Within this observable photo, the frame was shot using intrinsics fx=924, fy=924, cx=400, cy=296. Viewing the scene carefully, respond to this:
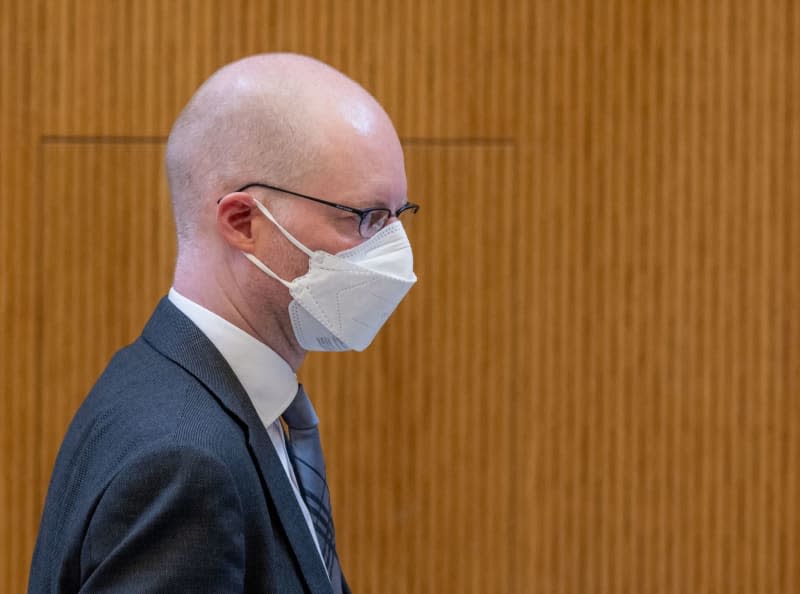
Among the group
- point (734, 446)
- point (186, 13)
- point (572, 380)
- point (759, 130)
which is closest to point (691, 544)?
point (734, 446)

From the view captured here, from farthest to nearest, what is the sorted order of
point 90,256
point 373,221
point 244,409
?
1. point 90,256
2. point 373,221
3. point 244,409

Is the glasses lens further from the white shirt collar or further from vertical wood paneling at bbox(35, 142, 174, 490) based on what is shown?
vertical wood paneling at bbox(35, 142, 174, 490)

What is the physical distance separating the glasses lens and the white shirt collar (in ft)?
0.59

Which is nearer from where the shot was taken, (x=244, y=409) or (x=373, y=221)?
(x=244, y=409)

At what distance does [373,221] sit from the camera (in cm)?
109

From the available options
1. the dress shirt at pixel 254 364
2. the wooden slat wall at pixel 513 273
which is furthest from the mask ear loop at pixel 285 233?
the wooden slat wall at pixel 513 273

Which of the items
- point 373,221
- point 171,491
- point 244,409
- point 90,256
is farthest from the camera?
point 90,256

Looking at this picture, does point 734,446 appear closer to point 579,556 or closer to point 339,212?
point 579,556

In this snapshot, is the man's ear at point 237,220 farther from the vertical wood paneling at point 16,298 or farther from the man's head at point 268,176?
the vertical wood paneling at point 16,298

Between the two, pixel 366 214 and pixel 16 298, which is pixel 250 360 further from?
pixel 16 298

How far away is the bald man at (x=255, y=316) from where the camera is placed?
86cm

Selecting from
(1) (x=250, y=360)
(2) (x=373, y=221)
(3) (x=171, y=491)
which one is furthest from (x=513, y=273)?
(3) (x=171, y=491)

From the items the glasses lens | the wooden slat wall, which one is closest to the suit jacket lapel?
the glasses lens

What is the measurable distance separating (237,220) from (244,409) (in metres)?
0.22
